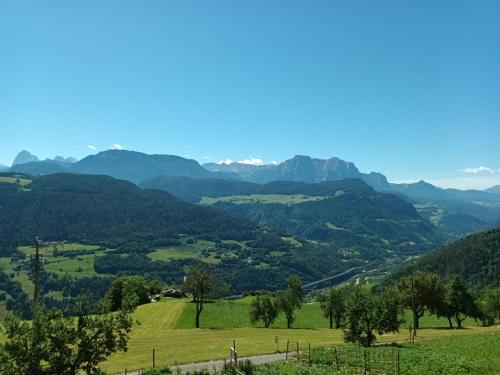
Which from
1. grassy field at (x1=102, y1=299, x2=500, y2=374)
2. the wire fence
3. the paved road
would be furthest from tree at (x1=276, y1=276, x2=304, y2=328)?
the paved road

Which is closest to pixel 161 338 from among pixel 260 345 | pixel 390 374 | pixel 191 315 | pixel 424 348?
pixel 260 345

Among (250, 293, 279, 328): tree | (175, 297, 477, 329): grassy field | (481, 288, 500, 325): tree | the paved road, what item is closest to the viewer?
the paved road

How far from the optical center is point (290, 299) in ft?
370

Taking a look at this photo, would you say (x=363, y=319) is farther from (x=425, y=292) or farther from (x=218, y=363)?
(x=425, y=292)

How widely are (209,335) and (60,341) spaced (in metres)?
59.4

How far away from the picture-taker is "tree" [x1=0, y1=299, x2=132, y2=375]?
26578 mm

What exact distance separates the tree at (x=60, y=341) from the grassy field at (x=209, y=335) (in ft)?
8.27

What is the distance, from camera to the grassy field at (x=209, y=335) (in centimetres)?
5931

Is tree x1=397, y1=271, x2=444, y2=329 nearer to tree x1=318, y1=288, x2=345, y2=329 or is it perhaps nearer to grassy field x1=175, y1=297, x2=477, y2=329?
grassy field x1=175, y1=297, x2=477, y2=329

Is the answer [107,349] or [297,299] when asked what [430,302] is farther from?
[107,349]

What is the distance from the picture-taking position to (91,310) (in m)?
29.8

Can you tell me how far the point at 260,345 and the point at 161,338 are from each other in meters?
23.8

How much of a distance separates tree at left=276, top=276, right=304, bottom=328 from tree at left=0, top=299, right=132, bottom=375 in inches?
3346

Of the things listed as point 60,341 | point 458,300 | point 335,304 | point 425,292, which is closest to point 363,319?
point 425,292
